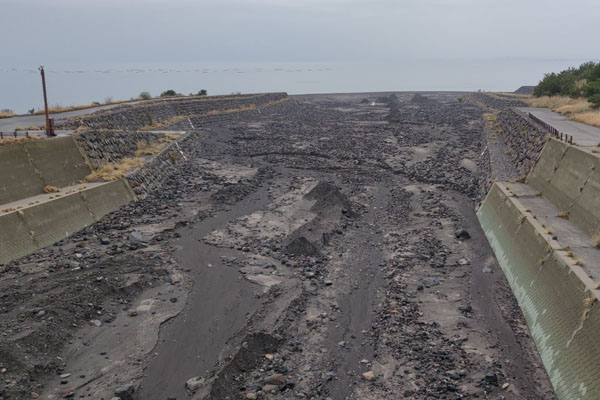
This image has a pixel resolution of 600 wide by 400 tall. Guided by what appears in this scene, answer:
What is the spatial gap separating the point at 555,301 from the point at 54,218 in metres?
18.1

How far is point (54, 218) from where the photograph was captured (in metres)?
18.6

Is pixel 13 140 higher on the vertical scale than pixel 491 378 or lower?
higher

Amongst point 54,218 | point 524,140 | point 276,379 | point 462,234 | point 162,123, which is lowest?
point 276,379

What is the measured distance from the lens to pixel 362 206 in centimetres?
2447

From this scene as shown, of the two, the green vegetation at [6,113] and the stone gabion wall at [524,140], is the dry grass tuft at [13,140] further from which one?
the stone gabion wall at [524,140]

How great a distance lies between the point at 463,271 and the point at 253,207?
38.1 feet

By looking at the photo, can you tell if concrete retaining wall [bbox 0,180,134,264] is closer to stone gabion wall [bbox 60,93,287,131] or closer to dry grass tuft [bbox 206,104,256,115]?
stone gabion wall [bbox 60,93,287,131]

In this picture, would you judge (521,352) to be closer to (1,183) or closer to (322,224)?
(322,224)

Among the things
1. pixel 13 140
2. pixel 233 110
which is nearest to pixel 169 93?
pixel 233 110

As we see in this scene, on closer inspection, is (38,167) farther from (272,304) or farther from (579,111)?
(579,111)

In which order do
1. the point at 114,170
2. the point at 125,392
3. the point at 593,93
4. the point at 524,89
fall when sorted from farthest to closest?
the point at 524,89
the point at 593,93
the point at 114,170
the point at 125,392

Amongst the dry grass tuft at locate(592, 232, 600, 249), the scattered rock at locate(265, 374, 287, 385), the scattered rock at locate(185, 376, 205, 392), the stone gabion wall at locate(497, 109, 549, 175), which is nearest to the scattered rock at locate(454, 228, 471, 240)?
the stone gabion wall at locate(497, 109, 549, 175)

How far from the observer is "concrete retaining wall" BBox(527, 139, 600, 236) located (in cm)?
1492

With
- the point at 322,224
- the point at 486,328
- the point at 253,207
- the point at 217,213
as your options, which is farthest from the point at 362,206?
the point at 486,328
